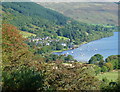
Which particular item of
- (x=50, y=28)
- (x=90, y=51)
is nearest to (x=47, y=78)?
(x=90, y=51)

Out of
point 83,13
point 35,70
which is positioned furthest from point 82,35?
point 35,70

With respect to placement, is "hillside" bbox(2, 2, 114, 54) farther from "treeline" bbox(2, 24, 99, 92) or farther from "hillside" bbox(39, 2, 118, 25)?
"treeline" bbox(2, 24, 99, 92)

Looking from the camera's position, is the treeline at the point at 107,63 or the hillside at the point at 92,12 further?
the hillside at the point at 92,12

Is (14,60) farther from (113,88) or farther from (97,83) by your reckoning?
(113,88)

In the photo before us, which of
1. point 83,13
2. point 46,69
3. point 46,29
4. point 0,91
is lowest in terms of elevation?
point 0,91

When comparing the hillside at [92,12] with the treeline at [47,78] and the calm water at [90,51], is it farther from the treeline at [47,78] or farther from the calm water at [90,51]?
the treeline at [47,78]

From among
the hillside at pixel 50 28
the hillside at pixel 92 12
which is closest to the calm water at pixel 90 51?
the hillside at pixel 50 28
